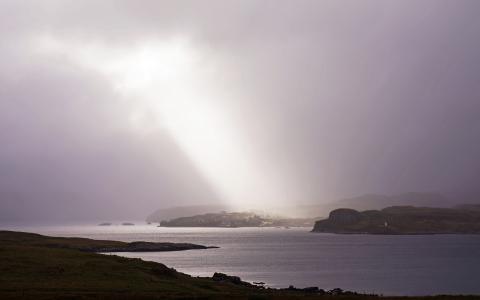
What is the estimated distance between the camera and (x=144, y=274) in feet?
279

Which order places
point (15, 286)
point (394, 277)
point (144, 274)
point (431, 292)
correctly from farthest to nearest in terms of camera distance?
point (394, 277)
point (431, 292)
point (144, 274)
point (15, 286)

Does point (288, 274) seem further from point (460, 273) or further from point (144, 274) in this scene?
Result: point (144, 274)

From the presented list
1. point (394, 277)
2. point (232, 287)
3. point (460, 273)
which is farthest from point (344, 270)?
point (232, 287)

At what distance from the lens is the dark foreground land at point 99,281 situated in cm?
6508

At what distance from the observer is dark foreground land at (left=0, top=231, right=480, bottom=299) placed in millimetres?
65081

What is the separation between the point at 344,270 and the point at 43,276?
91.2 meters

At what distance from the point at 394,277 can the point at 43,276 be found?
84.1 m

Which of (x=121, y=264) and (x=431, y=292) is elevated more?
(x=121, y=264)

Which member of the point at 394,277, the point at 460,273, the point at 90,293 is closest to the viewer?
the point at 90,293

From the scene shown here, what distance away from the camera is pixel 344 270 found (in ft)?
492

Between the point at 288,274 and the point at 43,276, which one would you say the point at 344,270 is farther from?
the point at 43,276

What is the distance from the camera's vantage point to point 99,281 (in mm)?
76188

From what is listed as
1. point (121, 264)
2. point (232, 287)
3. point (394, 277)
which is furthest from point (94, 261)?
point (394, 277)

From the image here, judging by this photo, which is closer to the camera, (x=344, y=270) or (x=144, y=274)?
(x=144, y=274)
